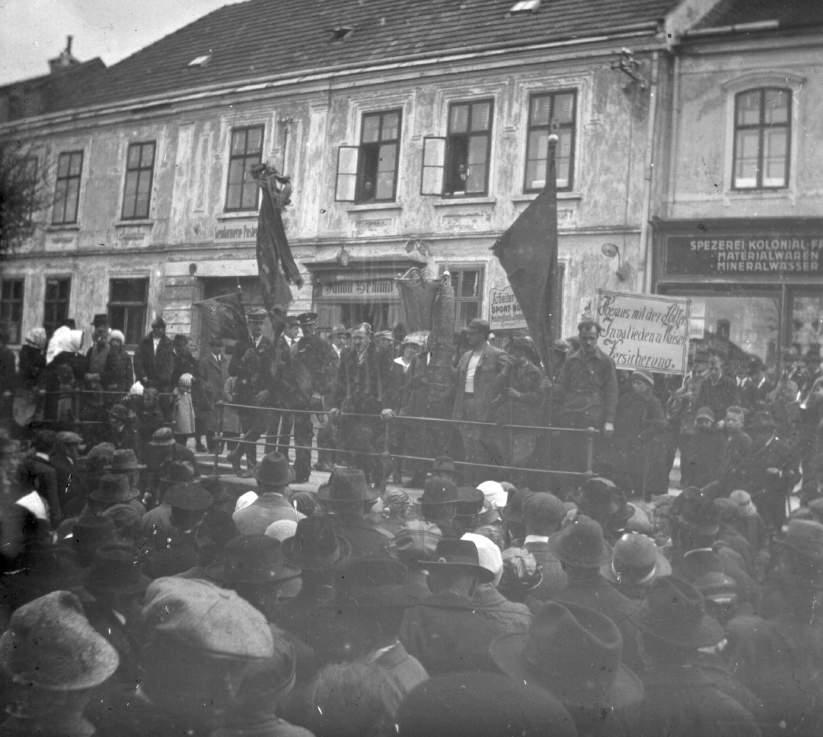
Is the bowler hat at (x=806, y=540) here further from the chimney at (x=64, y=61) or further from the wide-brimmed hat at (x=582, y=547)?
the chimney at (x=64, y=61)

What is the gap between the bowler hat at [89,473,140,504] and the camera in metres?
4.07

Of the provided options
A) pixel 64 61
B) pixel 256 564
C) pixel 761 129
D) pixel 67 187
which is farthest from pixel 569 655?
pixel 761 129

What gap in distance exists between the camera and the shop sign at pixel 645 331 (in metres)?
6.62

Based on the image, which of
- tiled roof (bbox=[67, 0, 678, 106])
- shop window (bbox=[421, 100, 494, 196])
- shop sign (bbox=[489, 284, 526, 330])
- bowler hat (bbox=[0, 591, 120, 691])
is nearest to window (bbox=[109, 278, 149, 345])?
tiled roof (bbox=[67, 0, 678, 106])

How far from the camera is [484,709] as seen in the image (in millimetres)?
2461

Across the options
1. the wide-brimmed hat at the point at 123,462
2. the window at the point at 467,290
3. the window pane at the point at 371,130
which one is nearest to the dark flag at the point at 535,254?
the window at the point at 467,290

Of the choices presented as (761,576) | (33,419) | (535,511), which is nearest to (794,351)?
(761,576)

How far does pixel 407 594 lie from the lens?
2.88m

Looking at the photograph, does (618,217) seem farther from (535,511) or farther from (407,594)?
(407,594)

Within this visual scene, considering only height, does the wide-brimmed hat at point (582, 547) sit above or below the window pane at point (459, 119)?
below

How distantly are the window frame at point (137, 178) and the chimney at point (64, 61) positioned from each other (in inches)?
48.0

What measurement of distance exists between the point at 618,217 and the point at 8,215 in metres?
4.58

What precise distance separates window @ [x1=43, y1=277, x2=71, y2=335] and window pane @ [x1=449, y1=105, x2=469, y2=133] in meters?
3.19

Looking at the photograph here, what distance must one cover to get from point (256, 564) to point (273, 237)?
4039 mm
